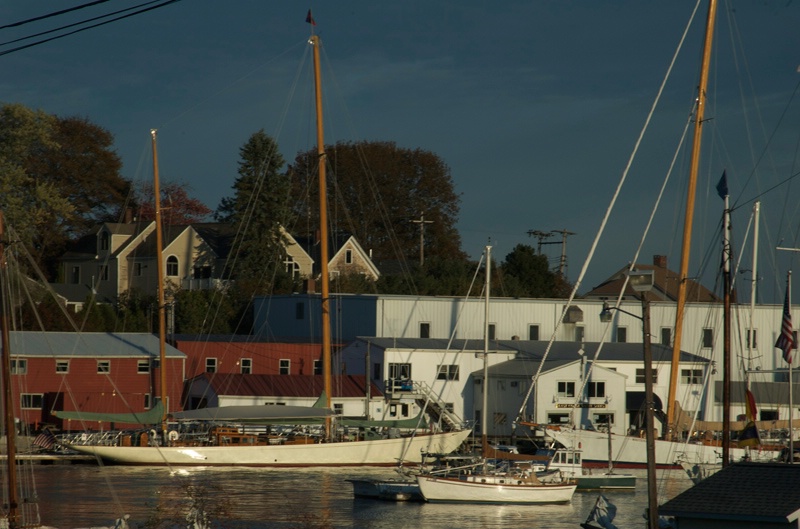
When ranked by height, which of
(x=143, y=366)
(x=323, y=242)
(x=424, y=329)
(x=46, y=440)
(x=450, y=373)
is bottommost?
(x=46, y=440)

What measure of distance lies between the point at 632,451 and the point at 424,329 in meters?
21.4

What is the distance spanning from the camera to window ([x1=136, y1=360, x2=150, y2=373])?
68.5 metres

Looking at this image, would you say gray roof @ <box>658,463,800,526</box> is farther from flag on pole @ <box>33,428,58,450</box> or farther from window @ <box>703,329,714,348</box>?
window @ <box>703,329,714,348</box>

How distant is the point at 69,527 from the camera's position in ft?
119

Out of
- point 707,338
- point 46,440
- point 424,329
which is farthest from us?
point 707,338

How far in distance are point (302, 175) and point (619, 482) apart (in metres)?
80.5

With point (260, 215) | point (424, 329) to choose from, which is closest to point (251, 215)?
point (260, 215)

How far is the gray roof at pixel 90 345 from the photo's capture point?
6644cm

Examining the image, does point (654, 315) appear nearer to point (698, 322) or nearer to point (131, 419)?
point (698, 322)

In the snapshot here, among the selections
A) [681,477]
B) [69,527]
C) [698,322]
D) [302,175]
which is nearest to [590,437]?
[681,477]

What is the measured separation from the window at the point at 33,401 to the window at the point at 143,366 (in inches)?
216

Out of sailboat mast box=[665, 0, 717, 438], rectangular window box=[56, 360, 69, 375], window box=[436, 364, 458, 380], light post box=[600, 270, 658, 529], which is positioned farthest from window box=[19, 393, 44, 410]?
light post box=[600, 270, 658, 529]

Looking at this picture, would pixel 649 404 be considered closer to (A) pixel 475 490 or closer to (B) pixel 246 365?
(A) pixel 475 490

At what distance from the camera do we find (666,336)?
82000 mm
